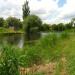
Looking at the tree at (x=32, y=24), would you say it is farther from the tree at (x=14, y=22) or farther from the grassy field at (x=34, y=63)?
the grassy field at (x=34, y=63)

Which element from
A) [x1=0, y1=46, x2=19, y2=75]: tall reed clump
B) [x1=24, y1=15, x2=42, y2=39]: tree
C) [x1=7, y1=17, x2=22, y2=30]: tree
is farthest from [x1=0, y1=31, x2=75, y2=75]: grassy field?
[x1=7, y1=17, x2=22, y2=30]: tree

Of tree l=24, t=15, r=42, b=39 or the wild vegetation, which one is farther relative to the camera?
tree l=24, t=15, r=42, b=39

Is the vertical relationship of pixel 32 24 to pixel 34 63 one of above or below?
above

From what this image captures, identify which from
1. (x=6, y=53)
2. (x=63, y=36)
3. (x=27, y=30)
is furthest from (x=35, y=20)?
(x=6, y=53)

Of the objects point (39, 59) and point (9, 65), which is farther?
point (39, 59)

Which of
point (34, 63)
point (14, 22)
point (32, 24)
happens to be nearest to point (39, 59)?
point (34, 63)

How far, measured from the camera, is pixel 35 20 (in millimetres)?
53656

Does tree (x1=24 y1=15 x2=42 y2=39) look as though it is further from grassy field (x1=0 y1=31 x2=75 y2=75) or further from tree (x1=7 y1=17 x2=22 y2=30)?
grassy field (x1=0 y1=31 x2=75 y2=75)

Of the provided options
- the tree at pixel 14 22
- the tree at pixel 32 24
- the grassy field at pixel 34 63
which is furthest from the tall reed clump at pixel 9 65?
the tree at pixel 14 22

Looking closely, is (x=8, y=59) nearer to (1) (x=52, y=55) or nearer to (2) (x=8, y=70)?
(2) (x=8, y=70)

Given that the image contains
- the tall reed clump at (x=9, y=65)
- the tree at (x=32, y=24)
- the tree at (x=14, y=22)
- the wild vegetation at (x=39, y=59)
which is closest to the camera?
the tall reed clump at (x=9, y=65)

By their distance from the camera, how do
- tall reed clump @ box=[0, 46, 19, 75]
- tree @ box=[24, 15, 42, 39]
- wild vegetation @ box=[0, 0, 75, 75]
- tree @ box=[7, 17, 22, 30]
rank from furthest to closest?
tree @ box=[7, 17, 22, 30] < tree @ box=[24, 15, 42, 39] < wild vegetation @ box=[0, 0, 75, 75] < tall reed clump @ box=[0, 46, 19, 75]

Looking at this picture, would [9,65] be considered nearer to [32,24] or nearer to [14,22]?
[32,24]

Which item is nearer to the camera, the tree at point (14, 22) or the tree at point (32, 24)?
the tree at point (32, 24)
